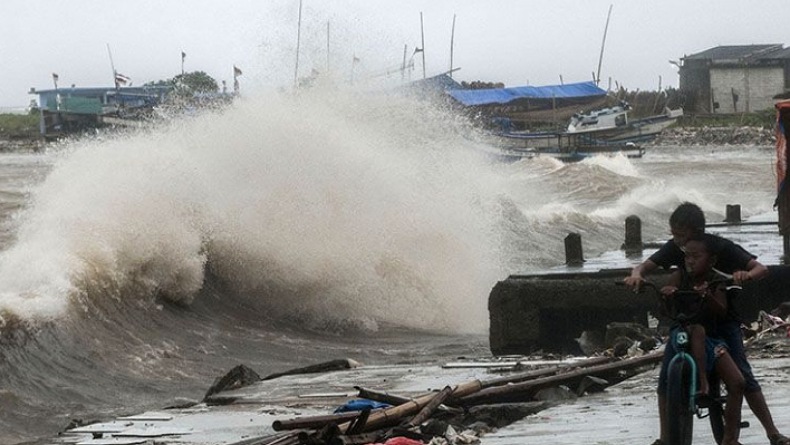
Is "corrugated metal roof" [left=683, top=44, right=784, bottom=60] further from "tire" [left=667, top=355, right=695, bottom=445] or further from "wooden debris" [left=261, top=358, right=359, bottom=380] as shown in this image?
"tire" [left=667, top=355, right=695, bottom=445]

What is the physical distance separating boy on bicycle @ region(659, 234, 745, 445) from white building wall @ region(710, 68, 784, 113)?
303ft

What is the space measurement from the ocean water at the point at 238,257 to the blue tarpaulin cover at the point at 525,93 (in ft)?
143

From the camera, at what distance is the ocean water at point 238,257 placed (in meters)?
15.9

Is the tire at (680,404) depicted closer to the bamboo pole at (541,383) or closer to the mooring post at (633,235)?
the bamboo pole at (541,383)

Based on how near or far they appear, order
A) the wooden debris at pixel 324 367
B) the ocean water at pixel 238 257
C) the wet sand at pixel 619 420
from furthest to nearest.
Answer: the ocean water at pixel 238 257
the wooden debris at pixel 324 367
the wet sand at pixel 619 420

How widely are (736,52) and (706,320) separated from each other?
102192 millimetres

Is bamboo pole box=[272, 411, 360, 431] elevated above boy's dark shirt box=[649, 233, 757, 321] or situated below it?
below

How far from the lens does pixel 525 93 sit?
3177 inches

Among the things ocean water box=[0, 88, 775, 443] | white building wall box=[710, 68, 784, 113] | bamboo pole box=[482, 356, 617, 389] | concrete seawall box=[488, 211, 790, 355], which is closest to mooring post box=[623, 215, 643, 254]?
ocean water box=[0, 88, 775, 443]

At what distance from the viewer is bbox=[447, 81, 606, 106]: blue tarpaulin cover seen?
3024 inches

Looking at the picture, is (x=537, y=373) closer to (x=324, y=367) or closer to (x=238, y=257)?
(x=324, y=367)

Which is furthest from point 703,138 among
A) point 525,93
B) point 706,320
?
point 706,320

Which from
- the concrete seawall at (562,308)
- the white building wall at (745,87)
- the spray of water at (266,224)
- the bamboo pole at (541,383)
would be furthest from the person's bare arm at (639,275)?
the white building wall at (745,87)

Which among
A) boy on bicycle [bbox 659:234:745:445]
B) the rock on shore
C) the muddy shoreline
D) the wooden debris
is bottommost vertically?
the muddy shoreline
